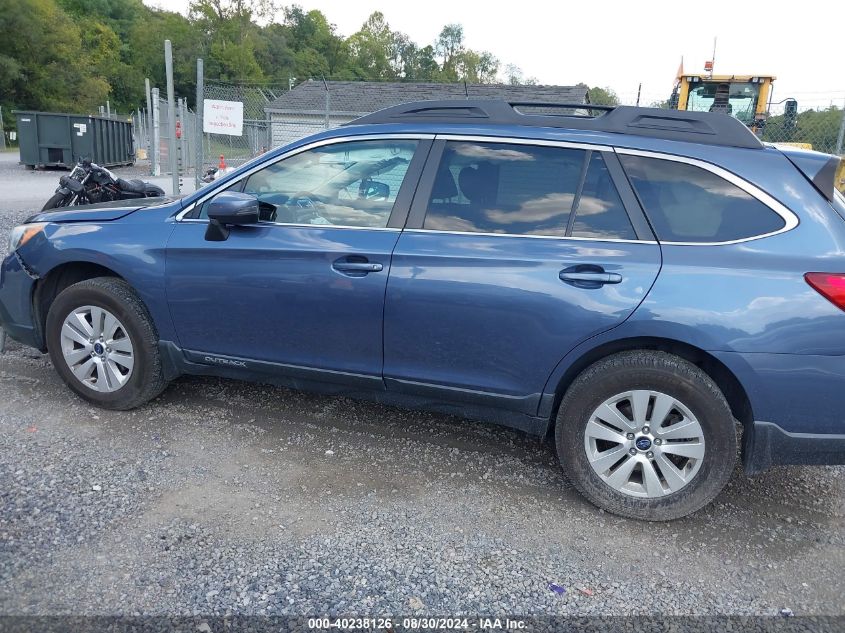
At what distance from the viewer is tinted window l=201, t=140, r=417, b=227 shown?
3361 mm

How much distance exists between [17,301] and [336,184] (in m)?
2.23

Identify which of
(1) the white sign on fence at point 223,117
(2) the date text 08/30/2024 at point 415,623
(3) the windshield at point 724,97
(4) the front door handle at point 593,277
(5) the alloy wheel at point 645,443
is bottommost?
(2) the date text 08/30/2024 at point 415,623

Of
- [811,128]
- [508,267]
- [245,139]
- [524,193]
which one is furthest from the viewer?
[245,139]

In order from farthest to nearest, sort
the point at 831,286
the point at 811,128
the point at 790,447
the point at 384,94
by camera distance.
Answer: the point at 384,94, the point at 811,128, the point at 790,447, the point at 831,286

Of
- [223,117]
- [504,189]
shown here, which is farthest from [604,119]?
[223,117]

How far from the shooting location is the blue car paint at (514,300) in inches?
107

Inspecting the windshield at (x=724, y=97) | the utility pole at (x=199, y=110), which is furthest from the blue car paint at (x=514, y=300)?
the windshield at (x=724, y=97)

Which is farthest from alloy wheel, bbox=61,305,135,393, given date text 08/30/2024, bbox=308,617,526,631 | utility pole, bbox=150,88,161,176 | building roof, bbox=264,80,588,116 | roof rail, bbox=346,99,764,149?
building roof, bbox=264,80,588,116

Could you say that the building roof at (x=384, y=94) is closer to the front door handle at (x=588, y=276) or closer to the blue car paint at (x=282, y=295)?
the blue car paint at (x=282, y=295)

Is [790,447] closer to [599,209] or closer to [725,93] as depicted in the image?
[599,209]

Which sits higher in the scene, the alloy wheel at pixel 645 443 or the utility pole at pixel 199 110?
the utility pole at pixel 199 110

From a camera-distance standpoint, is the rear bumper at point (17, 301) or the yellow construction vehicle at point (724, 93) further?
the yellow construction vehicle at point (724, 93)

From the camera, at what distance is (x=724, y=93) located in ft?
44.8

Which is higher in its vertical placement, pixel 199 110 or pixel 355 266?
pixel 199 110
